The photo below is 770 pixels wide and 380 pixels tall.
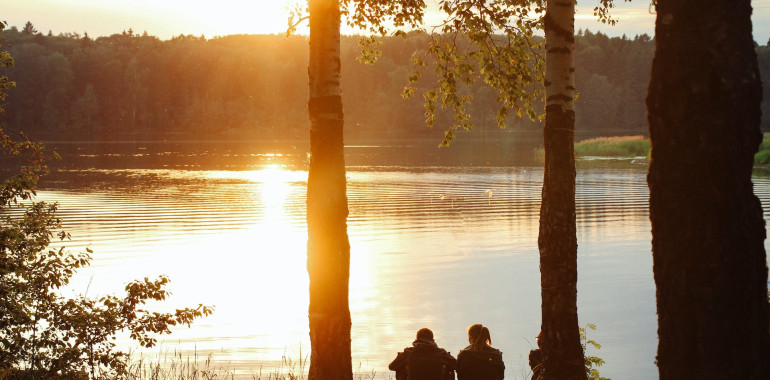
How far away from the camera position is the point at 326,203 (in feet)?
25.5

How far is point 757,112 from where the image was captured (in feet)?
14.8

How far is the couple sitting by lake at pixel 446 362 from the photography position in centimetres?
915

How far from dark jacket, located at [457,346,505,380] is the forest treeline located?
15363 centimetres

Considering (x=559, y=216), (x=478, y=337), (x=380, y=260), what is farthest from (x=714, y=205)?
(x=380, y=260)

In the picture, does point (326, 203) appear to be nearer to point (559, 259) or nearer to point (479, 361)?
point (559, 259)

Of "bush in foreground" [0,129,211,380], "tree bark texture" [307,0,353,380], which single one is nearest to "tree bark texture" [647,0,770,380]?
"tree bark texture" [307,0,353,380]

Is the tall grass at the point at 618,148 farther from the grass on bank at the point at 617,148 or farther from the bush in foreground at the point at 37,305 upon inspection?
the bush in foreground at the point at 37,305

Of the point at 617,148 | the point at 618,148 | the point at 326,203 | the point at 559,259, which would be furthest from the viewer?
the point at 617,148

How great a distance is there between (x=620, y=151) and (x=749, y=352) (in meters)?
92.9

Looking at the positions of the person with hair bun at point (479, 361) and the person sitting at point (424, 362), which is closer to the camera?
the person sitting at point (424, 362)

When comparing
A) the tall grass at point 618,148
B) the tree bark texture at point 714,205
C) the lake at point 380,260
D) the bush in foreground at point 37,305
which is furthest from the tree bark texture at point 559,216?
the tall grass at point 618,148

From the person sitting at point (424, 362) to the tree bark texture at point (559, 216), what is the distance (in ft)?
4.53

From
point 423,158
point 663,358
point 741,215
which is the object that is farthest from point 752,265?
point 423,158

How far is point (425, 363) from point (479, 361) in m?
0.66
